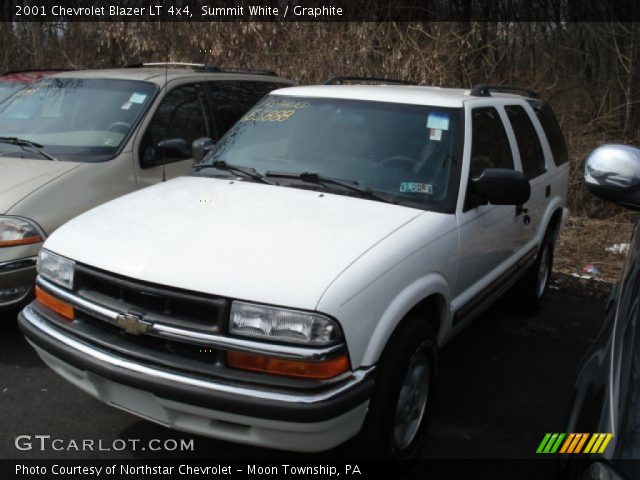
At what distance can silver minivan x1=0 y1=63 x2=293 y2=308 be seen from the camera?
13.4 ft

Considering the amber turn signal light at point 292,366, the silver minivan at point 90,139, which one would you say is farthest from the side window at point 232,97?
the amber turn signal light at point 292,366

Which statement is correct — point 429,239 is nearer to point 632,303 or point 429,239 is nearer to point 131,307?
point 632,303

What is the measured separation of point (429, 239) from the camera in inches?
121

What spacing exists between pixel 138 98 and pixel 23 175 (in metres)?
1.24

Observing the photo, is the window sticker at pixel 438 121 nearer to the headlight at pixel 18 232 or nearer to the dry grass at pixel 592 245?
the headlight at pixel 18 232

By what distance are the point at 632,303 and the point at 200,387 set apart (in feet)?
5.27

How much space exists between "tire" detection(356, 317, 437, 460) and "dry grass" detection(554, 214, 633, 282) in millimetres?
3863

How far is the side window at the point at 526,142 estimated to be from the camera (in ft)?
14.9

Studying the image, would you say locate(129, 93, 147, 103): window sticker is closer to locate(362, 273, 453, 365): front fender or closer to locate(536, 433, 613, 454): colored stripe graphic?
locate(362, 273, 453, 365): front fender

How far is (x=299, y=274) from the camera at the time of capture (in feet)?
8.43

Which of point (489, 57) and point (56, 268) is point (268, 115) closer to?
point (56, 268)

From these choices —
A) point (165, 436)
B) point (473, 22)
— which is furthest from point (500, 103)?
point (473, 22)

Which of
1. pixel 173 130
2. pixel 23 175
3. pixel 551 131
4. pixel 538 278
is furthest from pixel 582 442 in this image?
pixel 173 130

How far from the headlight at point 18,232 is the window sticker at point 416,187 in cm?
233
